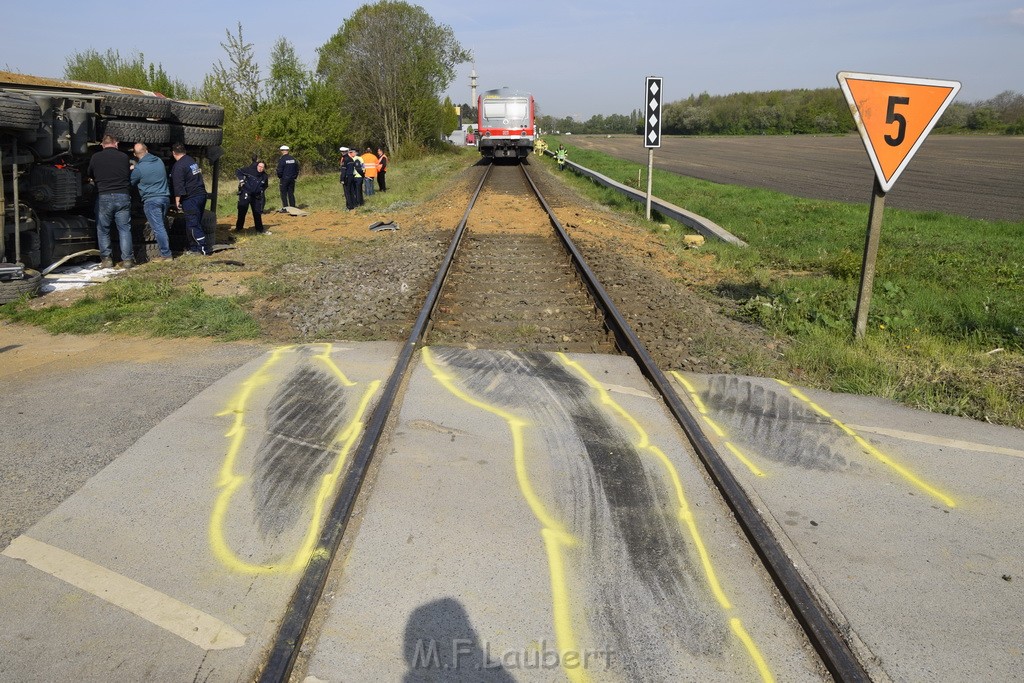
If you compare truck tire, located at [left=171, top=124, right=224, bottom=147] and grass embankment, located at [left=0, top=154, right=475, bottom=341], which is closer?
grass embankment, located at [left=0, top=154, right=475, bottom=341]

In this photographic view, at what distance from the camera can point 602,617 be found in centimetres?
342

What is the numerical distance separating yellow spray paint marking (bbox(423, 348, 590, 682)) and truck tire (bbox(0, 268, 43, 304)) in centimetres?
590

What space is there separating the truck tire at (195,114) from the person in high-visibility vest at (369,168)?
9228 mm

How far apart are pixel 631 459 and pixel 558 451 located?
451 mm

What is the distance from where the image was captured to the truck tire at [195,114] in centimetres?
1264

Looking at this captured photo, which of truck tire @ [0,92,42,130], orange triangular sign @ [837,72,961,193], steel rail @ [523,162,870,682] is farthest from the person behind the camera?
truck tire @ [0,92,42,130]

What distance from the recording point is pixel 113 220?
11.4 m

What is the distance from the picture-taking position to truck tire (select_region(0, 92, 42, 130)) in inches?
351

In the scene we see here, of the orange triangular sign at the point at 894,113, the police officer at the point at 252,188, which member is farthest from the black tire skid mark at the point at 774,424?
the police officer at the point at 252,188

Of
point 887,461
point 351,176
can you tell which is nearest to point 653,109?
point 351,176

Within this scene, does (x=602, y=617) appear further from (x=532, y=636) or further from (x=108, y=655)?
(x=108, y=655)

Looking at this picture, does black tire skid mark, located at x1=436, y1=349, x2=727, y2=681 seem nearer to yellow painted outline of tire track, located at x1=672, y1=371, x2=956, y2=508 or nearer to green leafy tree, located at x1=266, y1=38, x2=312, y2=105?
yellow painted outline of tire track, located at x1=672, y1=371, x2=956, y2=508

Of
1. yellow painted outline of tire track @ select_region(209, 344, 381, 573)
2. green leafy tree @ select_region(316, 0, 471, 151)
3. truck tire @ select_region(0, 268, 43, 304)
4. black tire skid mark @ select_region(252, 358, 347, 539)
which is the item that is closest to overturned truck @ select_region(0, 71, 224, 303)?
truck tire @ select_region(0, 268, 43, 304)

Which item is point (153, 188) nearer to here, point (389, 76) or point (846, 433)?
point (846, 433)
